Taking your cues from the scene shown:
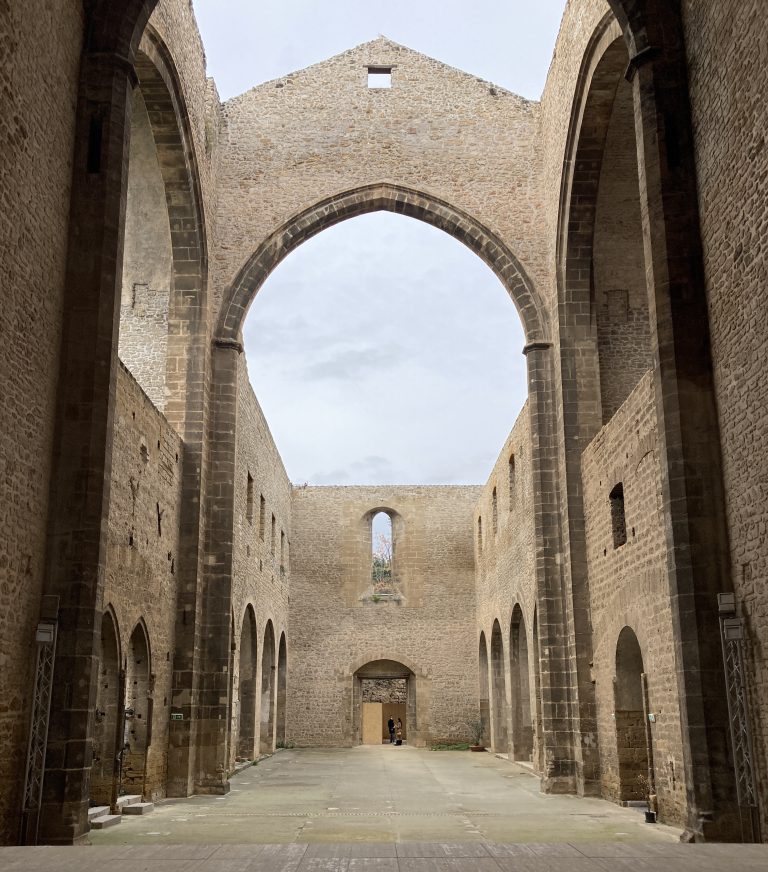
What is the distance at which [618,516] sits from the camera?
12.5 meters

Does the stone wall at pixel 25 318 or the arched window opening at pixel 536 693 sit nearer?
the stone wall at pixel 25 318

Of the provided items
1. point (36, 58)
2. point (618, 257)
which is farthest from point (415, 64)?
point (36, 58)

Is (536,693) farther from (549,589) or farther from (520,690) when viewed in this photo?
(520,690)

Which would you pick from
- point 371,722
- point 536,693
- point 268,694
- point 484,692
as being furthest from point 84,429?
point 371,722

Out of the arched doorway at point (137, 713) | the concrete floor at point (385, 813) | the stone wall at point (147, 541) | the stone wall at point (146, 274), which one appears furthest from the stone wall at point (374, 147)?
the concrete floor at point (385, 813)

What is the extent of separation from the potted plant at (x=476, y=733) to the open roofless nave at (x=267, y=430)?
0.36 m

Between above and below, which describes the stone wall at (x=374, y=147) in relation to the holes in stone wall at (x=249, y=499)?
above

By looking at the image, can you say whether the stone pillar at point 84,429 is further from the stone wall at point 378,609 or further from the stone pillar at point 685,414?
the stone wall at point 378,609

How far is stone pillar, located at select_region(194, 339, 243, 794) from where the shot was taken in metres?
13.9

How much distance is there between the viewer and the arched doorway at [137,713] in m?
12.0

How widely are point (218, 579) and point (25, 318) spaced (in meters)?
7.30

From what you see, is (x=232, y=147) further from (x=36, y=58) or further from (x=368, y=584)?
(x=368, y=584)

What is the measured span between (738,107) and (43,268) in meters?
6.26

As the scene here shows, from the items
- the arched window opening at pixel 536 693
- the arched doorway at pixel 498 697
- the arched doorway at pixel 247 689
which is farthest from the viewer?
the arched doorway at pixel 498 697
